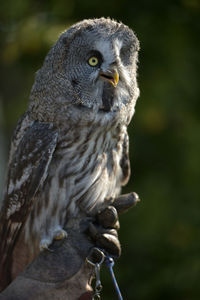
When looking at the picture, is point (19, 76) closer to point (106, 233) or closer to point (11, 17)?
point (11, 17)

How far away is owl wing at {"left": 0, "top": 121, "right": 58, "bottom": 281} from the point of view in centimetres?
371

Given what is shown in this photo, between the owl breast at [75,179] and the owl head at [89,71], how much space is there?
7.3 inches

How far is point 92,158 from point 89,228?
1.55ft

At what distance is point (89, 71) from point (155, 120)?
223 centimetres

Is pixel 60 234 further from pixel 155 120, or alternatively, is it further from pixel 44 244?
pixel 155 120

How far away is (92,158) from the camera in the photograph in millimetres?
3795

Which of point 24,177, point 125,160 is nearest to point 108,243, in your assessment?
point 24,177

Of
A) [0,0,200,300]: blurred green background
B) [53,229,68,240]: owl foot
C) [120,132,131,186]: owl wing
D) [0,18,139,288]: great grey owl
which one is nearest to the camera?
[53,229,68,240]: owl foot

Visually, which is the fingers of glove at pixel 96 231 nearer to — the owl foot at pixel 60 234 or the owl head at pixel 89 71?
the owl foot at pixel 60 234

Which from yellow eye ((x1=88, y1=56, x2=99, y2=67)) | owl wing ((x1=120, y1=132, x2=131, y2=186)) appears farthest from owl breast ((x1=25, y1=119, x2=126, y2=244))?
yellow eye ((x1=88, y1=56, x2=99, y2=67))

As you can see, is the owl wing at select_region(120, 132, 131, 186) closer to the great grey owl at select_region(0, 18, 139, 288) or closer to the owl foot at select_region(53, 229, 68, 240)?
the great grey owl at select_region(0, 18, 139, 288)

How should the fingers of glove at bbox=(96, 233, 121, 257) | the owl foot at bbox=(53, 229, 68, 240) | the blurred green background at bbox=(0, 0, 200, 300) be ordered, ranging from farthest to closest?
the blurred green background at bbox=(0, 0, 200, 300) < the owl foot at bbox=(53, 229, 68, 240) < the fingers of glove at bbox=(96, 233, 121, 257)

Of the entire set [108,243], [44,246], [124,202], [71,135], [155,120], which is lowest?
[44,246]

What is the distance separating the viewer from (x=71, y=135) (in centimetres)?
377
